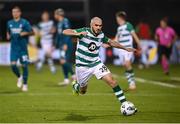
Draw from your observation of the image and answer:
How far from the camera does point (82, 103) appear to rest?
16.7 meters

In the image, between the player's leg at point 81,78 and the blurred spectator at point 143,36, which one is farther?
the blurred spectator at point 143,36

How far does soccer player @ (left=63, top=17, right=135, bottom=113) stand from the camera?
14.4 metres

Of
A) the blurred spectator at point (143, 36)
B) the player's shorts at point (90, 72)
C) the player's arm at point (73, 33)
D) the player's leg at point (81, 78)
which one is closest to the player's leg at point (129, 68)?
the player's leg at point (81, 78)

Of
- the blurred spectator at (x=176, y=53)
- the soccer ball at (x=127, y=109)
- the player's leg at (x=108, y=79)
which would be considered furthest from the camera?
the blurred spectator at (x=176, y=53)

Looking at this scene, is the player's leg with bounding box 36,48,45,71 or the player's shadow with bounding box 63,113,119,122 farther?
the player's leg with bounding box 36,48,45,71

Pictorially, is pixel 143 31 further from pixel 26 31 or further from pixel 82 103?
pixel 82 103

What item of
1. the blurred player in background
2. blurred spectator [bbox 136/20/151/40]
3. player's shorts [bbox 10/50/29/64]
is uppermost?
player's shorts [bbox 10/50/29/64]

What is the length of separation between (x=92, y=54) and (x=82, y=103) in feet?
7.76

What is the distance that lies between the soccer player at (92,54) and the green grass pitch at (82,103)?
0.78m

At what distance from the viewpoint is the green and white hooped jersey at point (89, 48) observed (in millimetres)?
14547

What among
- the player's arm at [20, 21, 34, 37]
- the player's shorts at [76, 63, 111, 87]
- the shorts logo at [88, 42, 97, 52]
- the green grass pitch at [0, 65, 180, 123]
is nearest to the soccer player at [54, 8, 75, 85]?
the green grass pitch at [0, 65, 180, 123]

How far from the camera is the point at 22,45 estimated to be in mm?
19797

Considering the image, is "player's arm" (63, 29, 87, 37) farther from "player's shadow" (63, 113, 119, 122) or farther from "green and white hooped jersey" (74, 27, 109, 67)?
"player's shadow" (63, 113, 119, 122)

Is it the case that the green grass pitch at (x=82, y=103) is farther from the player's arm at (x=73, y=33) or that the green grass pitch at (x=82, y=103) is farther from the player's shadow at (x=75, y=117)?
the player's arm at (x=73, y=33)
